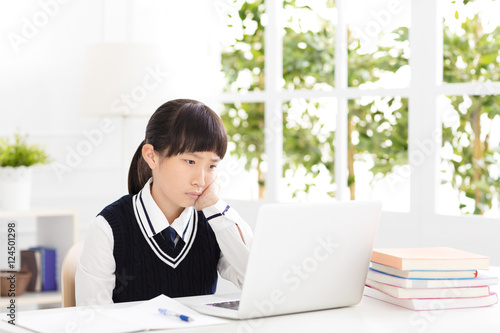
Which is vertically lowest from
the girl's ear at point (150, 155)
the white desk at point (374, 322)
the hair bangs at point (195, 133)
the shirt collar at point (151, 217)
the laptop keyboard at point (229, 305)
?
the white desk at point (374, 322)

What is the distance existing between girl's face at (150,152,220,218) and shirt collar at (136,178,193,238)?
0.05 m

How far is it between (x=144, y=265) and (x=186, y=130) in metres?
0.36

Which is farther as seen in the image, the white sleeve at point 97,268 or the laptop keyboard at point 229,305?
the white sleeve at point 97,268

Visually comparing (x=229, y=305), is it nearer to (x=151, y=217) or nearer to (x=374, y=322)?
(x=374, y=322)

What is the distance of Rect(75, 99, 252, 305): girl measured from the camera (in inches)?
73.7

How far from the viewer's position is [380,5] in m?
3.66

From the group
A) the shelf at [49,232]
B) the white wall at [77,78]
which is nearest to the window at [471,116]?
the white wall at [77,78]

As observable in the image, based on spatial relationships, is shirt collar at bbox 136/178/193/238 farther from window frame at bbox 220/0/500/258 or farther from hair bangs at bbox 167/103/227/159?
window frame at bbox 220/0/500/258

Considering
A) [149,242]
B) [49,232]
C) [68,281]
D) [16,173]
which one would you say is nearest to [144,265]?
[149,242]

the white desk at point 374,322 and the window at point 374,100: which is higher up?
the window at point 374,100

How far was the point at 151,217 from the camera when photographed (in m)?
1.91

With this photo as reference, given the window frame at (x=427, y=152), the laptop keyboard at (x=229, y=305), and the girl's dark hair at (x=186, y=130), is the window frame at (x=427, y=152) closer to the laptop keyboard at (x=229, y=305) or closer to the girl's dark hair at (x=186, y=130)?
the girl's dark hair at (x=186, y=130)

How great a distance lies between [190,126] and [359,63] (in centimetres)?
270

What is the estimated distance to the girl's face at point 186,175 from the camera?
1.87m
